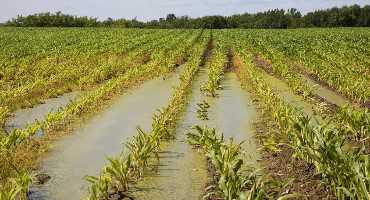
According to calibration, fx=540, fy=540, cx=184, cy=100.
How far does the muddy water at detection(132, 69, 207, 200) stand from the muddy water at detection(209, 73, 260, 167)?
28.8 inches

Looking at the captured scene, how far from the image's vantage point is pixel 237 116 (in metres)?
10.9

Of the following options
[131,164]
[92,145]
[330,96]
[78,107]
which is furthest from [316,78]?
[131,164]

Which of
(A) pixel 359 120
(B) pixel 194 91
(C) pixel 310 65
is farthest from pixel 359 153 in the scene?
(C) pixel 310 65

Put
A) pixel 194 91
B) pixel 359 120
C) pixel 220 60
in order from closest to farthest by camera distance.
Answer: pixel 359 120 → pixel 194 91 → pixel 220 60

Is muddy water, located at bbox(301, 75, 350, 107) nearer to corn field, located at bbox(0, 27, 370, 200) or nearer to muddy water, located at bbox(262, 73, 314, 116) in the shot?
corn field, located at bbox(0, 27, 370, 200)

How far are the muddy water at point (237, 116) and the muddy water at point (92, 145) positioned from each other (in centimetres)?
137

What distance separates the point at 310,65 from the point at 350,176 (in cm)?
1410

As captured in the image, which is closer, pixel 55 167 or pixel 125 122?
pixel 55 167

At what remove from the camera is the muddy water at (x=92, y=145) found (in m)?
6.55

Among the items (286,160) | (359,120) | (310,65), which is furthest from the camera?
(310,65)

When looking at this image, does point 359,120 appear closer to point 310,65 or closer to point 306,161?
point 306,161

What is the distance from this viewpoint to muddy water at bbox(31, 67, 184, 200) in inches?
258

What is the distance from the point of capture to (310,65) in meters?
18.9

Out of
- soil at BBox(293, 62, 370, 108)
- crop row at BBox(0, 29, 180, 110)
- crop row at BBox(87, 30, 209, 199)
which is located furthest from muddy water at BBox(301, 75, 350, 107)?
crop row at BBox(0, 29, 180, 110)
